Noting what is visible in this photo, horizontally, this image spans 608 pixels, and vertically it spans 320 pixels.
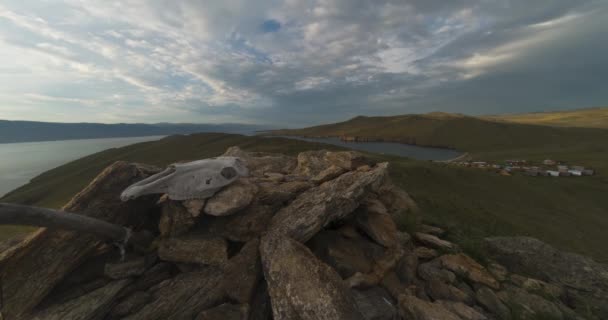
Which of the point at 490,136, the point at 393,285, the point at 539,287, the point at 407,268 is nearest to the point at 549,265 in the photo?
the point at 539,287

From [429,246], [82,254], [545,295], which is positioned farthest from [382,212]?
[82,254]

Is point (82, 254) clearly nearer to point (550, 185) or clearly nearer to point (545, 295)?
point (545, 295)

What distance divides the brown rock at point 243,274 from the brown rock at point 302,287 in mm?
414

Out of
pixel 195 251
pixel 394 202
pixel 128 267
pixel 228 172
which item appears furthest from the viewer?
pixel 394 202

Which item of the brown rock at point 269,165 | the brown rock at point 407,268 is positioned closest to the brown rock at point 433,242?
the brown rock at point 407,268

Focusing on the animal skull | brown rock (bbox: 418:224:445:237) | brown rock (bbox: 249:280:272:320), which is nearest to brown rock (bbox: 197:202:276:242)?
the animal skull

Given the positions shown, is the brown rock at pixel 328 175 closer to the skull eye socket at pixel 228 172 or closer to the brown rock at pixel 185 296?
the skull eye socket at pixel 228 172

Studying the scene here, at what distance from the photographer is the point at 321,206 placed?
8.00 m

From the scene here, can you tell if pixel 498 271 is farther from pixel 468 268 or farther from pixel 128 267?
pixel 128 267

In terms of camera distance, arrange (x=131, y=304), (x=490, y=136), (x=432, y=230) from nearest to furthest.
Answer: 1. (x=131, y=304)
2. (x=432, y=230)
3. (x=490, y=136)

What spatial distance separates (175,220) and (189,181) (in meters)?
1.30

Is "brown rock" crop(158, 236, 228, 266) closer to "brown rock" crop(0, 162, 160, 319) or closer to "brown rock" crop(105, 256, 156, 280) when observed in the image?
"brown rock" crop(105, 256, 156, 280)

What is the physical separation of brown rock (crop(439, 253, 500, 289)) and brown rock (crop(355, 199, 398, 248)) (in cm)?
207

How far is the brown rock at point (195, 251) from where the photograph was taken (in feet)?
22.4
